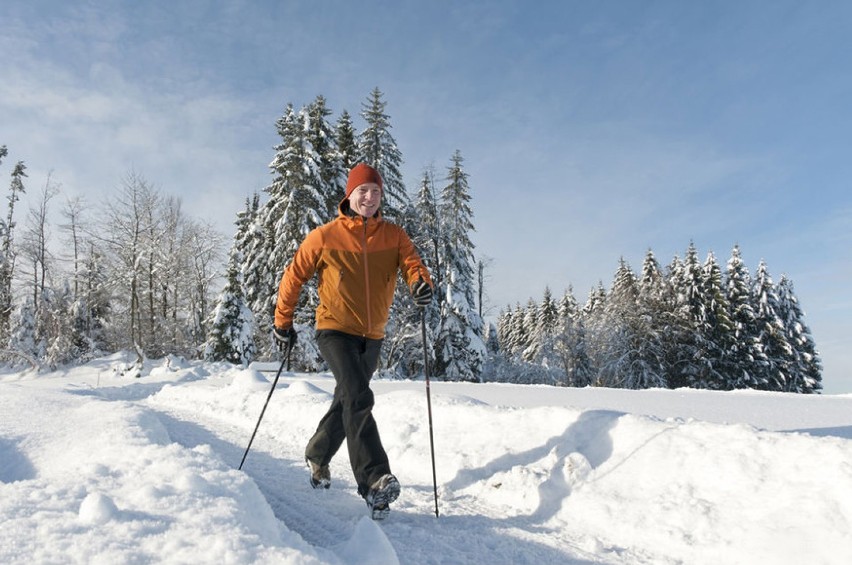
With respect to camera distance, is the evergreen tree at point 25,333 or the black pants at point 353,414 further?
the evergreen tree at point 25,333

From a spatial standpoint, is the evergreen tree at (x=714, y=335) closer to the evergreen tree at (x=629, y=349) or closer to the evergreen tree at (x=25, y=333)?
the evergreen tree at (x=629, y=349)

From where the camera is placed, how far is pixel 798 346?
3597 centimetres

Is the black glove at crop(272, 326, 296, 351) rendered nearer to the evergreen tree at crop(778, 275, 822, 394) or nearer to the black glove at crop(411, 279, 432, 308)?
the black glove at crop(411, 279, 432, 308)

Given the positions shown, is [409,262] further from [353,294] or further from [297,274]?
[297,274]

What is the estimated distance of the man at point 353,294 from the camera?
3494 millimetres

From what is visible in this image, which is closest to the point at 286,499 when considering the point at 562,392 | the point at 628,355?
the point at 562,392

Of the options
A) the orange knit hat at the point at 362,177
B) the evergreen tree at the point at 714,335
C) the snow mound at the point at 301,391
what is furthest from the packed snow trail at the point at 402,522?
the evergreen tree at the point at 714,335

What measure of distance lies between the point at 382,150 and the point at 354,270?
20631mm

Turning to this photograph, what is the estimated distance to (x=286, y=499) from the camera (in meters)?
3.46

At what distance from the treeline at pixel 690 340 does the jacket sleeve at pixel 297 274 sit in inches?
1171

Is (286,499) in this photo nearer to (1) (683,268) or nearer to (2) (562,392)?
(2) (562,392)

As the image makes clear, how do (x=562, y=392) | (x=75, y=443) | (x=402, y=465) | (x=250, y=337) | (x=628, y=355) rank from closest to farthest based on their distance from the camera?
(x=75, y=443) < (x=402, y=465) < (x=562, y=392) < (x=250, y=337) < (x=628, y=355)

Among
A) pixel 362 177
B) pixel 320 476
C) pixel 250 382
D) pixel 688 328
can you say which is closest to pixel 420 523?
pixel 320 476

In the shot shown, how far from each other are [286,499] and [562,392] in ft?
20.8
